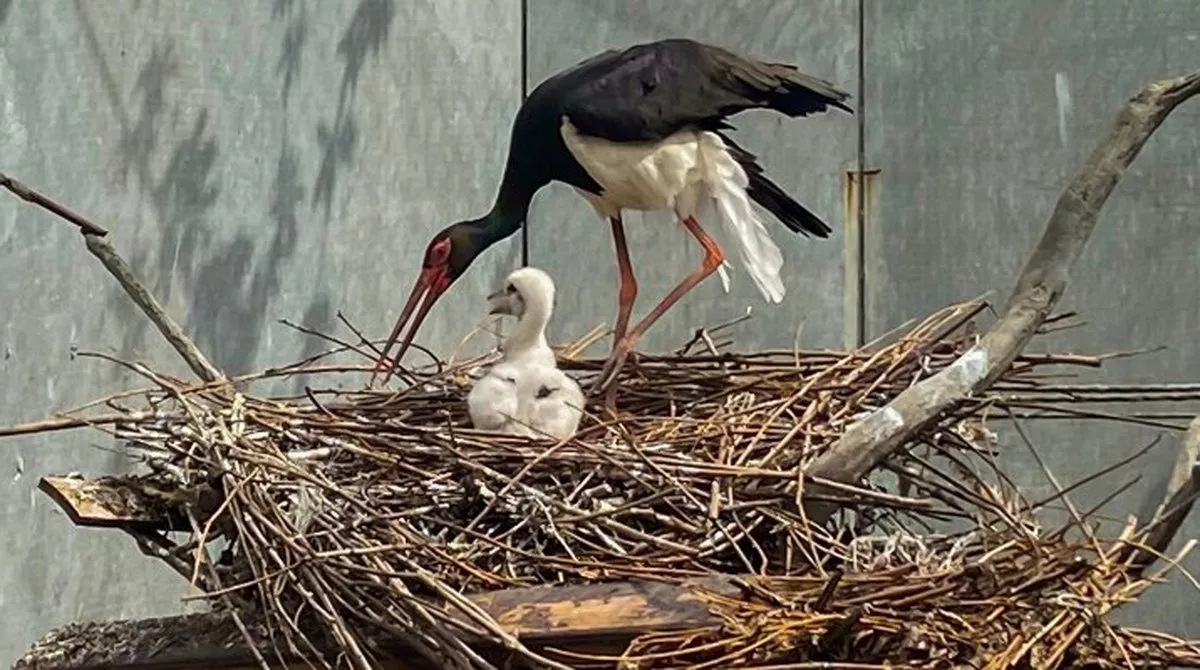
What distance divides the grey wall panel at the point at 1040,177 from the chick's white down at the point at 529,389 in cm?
105

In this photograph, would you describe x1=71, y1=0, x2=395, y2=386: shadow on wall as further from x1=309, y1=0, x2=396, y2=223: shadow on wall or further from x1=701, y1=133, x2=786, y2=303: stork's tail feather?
x1=701, y1=133, x2=786, y2=303: stork's tail feather

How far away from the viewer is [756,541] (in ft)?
9.73

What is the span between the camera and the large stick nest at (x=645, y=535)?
2.71 meters

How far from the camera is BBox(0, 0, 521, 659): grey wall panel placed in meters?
3.78

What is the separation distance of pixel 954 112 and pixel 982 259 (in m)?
0.30

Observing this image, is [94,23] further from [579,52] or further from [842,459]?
[842,459]

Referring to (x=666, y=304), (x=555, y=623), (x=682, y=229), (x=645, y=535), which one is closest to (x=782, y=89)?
(x=666, y=304)

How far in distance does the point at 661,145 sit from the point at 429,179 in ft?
3.61

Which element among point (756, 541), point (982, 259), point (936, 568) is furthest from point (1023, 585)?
point (982, 259)

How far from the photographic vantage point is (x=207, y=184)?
13.6ft

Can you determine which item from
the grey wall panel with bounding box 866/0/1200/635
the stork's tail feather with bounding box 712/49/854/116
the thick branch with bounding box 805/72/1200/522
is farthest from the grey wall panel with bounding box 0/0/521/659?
the thick branch with bounding box 805/72/1200/522

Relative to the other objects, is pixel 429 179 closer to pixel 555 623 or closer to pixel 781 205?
pixel 781 205

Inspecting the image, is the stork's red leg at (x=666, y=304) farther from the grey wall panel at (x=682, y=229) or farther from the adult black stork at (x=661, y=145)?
the grey wall panel at (x=682, y=229)

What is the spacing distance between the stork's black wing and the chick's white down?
Result: 0.98 feet
